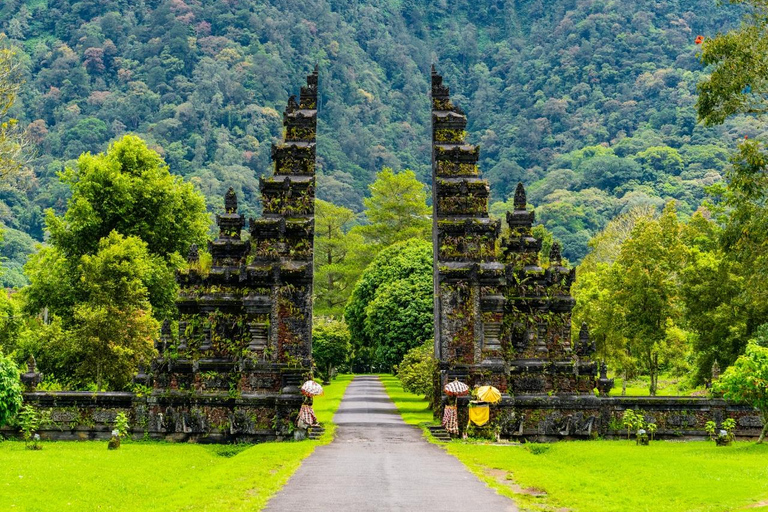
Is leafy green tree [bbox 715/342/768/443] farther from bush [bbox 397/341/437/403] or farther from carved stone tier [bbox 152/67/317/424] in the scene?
bush [bbox 397/341/437/403]

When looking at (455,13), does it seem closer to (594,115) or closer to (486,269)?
(594,115)

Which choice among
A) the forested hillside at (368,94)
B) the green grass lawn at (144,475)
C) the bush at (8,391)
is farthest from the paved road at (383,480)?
the forested hillside at (368,94)

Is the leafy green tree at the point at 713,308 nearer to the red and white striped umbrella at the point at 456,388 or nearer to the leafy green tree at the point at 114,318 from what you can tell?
the red and white striped umbrella at the point at 456,388

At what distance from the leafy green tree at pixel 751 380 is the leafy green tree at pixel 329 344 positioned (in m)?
40.4

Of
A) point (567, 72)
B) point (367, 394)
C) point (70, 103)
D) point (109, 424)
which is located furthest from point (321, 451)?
point (567, 72)

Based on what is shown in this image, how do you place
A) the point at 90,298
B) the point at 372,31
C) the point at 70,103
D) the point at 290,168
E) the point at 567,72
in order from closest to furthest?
the point at 290,168
the point at 90,298
the point at 70,103
the point at 567,72
the point at 372,31

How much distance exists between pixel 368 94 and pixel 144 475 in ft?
496

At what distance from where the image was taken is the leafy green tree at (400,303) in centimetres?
4797

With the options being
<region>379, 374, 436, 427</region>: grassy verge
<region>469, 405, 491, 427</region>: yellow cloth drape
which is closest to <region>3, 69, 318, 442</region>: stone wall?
<region>469, 405, 491, 427</region>: yellow cloth drape

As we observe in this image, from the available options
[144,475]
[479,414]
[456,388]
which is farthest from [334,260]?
[144,475]

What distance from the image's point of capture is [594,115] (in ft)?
504

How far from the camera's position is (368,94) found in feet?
547

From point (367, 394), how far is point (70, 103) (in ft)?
366

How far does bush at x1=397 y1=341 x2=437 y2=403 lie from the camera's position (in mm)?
40812
